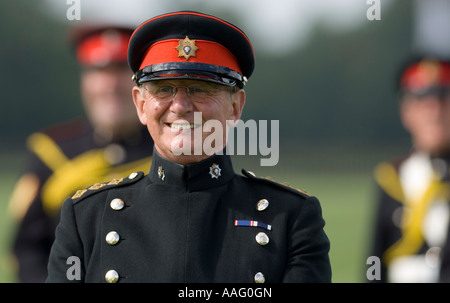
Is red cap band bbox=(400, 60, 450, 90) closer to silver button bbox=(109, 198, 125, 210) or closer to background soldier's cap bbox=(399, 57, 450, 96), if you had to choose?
background soldier's cap bbox=(399, 57, 450, 96)

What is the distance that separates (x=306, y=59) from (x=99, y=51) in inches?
971

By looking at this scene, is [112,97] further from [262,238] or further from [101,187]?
[262,238]

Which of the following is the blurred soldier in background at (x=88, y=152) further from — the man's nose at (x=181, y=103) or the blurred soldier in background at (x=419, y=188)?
the man's nose at (x=181, y=103)

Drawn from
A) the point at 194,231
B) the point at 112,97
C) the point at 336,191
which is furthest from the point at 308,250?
the point at 336,191

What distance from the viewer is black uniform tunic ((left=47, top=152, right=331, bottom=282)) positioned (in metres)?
Answer: 2.59

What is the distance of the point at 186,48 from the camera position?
265 cm

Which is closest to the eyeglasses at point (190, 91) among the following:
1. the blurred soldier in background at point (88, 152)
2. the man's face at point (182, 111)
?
the man's face at point (182, 111)

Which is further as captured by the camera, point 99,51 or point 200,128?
point 99,51

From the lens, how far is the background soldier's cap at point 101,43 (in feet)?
17.7

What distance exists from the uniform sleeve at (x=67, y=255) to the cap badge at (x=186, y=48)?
0.71 meters

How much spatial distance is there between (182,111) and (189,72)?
0.15m

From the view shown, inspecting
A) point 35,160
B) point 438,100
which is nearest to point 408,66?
point 438,100

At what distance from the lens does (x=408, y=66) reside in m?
6.60
